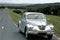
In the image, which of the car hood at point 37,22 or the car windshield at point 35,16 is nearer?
the car hood at point 37,22

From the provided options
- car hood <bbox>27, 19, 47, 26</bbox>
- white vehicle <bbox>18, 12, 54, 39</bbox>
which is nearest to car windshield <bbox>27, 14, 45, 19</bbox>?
white vehicle <bbox>18, 12, 54, 39</bbox>

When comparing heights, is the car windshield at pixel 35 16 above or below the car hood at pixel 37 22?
above

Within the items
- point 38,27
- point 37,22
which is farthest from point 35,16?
point 38,27

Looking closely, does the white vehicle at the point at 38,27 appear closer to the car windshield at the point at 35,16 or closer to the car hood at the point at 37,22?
the car hood at the point at 37,22

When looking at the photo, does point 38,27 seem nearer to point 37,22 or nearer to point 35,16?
point 37,22

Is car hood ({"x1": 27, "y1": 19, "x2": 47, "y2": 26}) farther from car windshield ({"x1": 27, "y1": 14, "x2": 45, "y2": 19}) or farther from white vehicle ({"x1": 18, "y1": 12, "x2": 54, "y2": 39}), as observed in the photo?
car windshield ({"x1": 27, "y1": 14, "x2": 45, "y2": 19})

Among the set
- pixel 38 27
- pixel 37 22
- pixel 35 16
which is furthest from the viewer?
pixel 35 16

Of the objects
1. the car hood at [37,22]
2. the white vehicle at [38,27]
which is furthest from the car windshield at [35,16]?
the car hood at [37,22]

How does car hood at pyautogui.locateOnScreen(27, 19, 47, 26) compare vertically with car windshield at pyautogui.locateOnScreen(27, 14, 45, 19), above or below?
below

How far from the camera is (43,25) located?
1648cm

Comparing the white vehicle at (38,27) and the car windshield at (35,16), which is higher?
the car windshield at (35,16)

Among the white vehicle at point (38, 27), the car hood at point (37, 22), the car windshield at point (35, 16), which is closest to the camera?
the white vehicle at point (38, 27)

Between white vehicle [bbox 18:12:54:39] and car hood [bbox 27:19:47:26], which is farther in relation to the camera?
car hood [bbox 27:19:47:26]

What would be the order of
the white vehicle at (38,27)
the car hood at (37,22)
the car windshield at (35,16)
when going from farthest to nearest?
the car windshield at (35,16), the car hood at (37,22), the white vehicle at (38,27)
